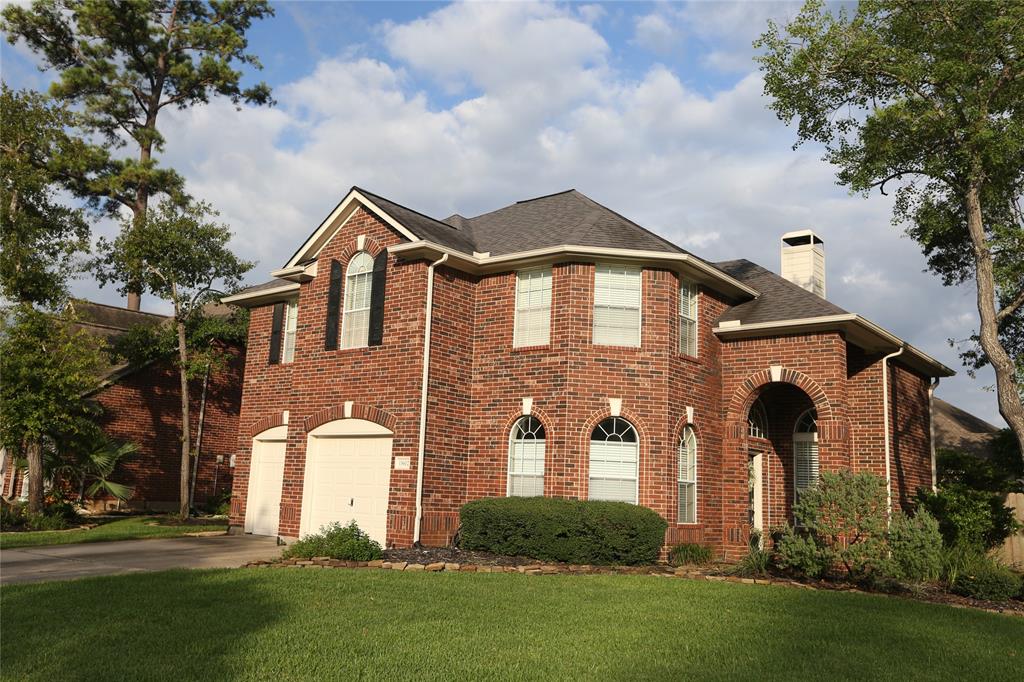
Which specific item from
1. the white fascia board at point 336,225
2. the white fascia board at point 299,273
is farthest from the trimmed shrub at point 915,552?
the white fascia board at point 299,273

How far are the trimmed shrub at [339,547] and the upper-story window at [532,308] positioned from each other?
5115 mm

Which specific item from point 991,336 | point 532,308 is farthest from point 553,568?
point 991,336

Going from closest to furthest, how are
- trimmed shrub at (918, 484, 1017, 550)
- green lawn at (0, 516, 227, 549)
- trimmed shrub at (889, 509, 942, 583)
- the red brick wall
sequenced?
trimmed shrub at (889, 509, 942, 583)
trimmed shrub at (918, 484, 1017, 550)
green lawn at (0, 516, 227, 549)
the red brick wall

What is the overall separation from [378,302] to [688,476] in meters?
7.29

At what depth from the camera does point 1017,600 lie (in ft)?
38.4

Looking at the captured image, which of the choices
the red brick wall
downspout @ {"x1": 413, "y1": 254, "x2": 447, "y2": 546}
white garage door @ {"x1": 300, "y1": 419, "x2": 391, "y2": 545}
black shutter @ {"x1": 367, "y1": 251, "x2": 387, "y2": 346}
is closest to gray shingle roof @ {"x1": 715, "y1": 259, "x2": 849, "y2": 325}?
downspout @ {"x1": 413, "y1": 254, "x2": 447, "y2": 546}

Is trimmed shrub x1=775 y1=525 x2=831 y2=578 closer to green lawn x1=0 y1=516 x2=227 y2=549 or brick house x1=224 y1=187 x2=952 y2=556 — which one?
brick house x1=224 y1=187 x2=952 y2=556

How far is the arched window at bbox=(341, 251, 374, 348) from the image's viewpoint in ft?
55.5

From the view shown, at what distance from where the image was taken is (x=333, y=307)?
1739 centimetres

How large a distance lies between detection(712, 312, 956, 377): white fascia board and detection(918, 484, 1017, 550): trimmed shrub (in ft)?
10.7

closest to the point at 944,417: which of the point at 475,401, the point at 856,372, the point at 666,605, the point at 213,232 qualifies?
the point at 856,372

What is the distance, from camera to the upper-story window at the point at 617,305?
15711mm

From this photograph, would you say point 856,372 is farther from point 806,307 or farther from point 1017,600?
point 1017,600

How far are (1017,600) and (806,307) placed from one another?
6631mm
